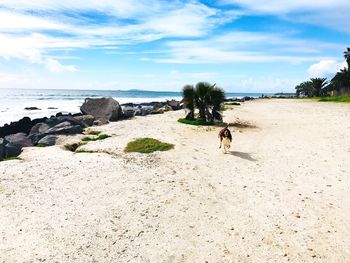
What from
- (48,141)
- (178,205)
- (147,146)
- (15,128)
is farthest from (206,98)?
(178,205)

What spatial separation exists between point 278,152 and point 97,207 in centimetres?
1192

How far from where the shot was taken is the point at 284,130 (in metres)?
30.5

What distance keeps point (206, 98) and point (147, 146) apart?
13.3m

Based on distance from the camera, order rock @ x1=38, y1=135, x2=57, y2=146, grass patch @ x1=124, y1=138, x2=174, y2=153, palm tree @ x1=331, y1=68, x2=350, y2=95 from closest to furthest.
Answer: grass patch @ x1=124, y1=138, x2=174, y2=153, rock @ x1=38, y1=135, x2=57, y2=146, palm tree @ x1=331, y1=68, x2=350, y2=95

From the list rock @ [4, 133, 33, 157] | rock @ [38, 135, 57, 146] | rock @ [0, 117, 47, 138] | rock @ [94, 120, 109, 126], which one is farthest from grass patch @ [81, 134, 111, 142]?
rock @ [0, 117, 47, 138]

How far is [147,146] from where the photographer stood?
22.9 m

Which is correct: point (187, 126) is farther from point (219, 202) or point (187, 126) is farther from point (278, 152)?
point (219, 202)

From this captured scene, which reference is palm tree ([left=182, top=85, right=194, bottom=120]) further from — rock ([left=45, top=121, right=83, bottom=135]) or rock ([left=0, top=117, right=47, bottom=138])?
rock ([left=0, top=117, right=47, bottom=138])

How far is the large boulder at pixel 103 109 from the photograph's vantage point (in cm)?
4281

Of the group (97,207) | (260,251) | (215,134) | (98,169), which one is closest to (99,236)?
(97,207)

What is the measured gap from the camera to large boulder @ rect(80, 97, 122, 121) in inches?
1686

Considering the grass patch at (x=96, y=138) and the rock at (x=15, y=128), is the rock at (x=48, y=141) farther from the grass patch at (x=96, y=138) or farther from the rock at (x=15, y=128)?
the rock at (x=15, y=128)

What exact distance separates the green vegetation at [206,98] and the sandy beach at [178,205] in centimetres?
1261

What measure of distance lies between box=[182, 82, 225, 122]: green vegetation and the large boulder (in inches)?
411
